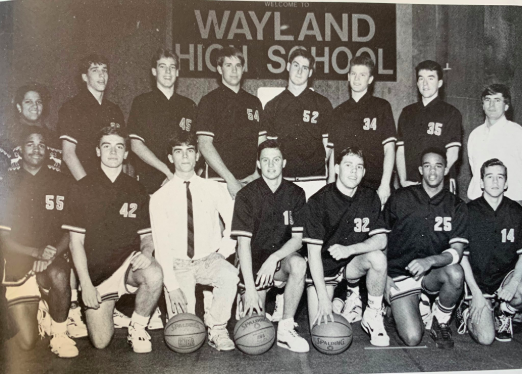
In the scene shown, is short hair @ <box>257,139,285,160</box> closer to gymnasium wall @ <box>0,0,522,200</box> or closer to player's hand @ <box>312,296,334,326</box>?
gymnasium wall @ <box>0,0,522,200</box>

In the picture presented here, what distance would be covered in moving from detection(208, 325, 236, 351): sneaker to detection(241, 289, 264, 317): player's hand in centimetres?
22

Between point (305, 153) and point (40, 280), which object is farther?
point (305, 153)

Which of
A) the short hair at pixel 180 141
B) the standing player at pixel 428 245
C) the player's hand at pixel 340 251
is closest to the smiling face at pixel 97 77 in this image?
the short hair at pixel 180 141

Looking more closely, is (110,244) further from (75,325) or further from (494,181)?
(494,181)

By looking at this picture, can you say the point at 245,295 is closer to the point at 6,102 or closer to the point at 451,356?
the point at 451,356

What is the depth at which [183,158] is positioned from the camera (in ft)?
12.7

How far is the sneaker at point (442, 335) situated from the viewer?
12.3 feet

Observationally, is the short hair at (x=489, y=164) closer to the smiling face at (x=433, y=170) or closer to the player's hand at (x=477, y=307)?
the smiling face at (x=433, y=170)

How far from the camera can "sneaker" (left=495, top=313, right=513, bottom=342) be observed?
392 centimetres

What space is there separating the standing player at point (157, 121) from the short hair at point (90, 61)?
0.37 meters

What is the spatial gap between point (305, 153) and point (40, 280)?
226cm

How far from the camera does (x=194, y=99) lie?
3.98m

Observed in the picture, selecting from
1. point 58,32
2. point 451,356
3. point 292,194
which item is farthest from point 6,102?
point 451,356

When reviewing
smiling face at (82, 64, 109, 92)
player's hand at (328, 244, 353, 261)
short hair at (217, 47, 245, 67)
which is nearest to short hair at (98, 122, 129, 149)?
smiling face at (82, 64, 109, 92)
